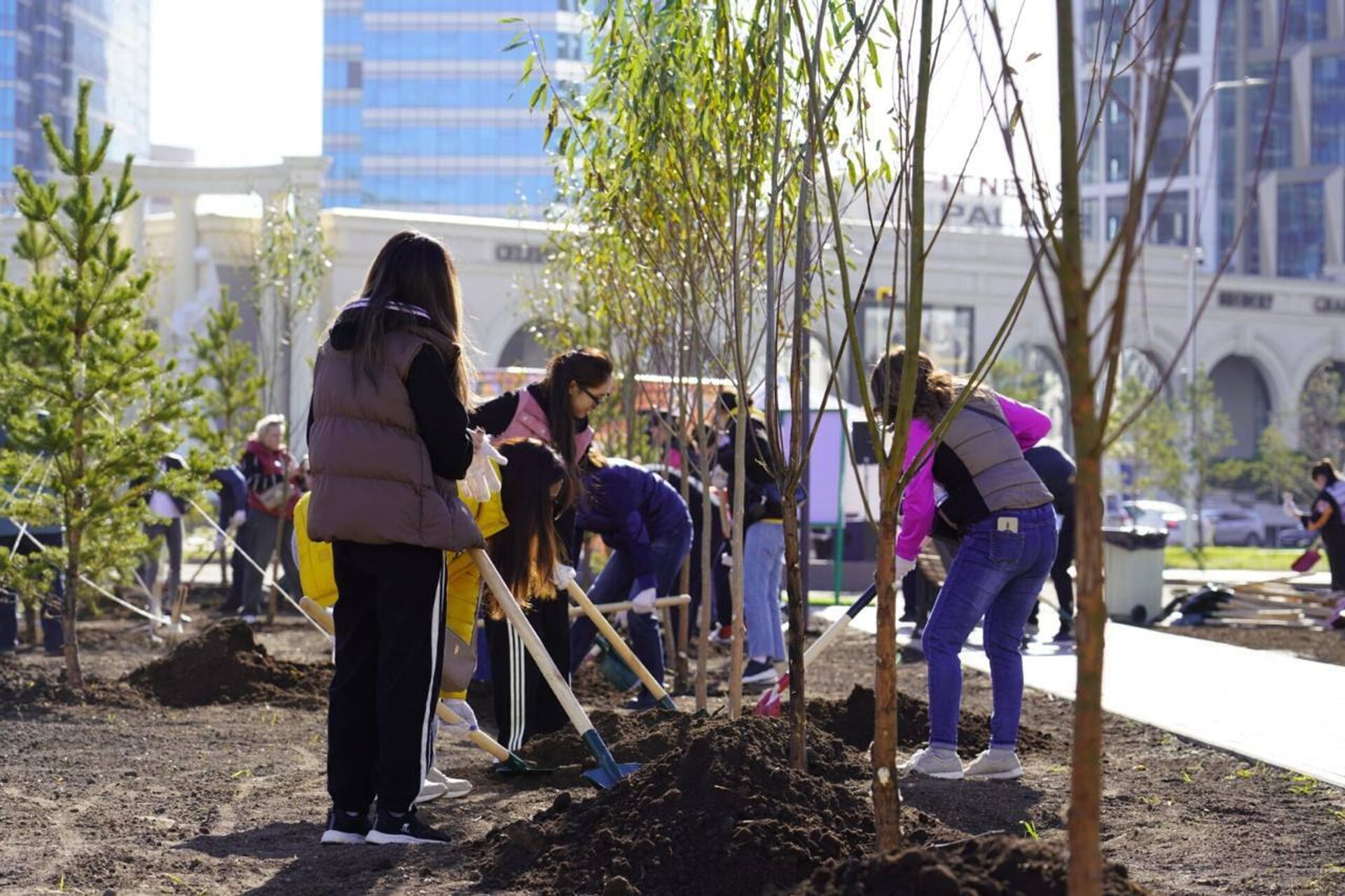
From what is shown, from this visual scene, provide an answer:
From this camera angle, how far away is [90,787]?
6.08m

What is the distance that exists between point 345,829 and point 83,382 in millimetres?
4752

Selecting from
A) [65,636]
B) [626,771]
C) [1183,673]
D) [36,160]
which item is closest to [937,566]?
[1183,673]

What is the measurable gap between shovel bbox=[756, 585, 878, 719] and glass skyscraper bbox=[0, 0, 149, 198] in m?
88.9

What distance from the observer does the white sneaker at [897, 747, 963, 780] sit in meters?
6.48

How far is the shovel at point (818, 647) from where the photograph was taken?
21.2ft

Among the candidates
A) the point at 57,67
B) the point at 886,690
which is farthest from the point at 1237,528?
the point at 57,67

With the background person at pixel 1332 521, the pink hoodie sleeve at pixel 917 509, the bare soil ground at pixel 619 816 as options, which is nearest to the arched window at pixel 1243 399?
the background person at pixel 1332 521

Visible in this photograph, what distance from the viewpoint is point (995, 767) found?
21.4ft

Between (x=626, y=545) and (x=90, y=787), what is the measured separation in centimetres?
311

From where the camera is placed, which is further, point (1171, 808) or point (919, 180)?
point (1171, 808)

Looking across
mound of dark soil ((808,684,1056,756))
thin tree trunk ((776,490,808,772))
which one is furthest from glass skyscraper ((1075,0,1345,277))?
thin tree trunk ((776,490,808,772))

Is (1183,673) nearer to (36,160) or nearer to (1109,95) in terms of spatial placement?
(1109,95)

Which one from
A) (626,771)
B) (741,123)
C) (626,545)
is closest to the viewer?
(626,771)

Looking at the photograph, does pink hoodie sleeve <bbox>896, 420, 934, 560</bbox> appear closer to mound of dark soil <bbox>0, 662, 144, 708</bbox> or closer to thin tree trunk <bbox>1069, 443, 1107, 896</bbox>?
thin tree trunk <bbox>1069, 443, 1107, 896</bbox>
